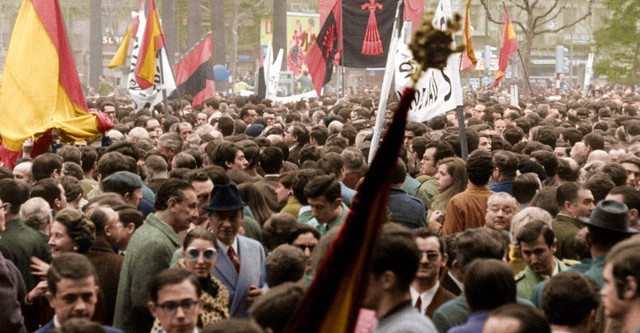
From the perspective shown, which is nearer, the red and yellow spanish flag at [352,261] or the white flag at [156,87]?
the red and yellow spanish flag at [352,261]

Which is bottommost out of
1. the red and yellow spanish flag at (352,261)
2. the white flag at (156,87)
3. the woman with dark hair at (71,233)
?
the white flag at (156,87)

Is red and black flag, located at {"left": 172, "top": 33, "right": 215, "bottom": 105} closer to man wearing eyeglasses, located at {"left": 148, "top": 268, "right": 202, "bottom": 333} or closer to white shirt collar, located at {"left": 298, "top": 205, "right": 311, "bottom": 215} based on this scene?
white shirt collar, located at {"left": 298, "top": 205, "right": 311, "bottom": 215}

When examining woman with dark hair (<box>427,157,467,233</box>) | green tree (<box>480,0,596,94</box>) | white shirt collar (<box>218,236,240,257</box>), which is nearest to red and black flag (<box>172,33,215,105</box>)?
green tree (<box>480,0,596,94</box>)

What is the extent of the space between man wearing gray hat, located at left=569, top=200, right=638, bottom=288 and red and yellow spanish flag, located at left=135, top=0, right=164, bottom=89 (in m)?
13.7

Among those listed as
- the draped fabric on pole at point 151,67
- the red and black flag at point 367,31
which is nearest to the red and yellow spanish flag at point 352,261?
the draped fabric on pole at point 151,67

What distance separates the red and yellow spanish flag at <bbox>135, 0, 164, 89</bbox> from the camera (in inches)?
782

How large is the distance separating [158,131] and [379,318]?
490 inches

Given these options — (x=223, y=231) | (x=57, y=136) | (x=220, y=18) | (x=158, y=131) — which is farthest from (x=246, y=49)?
(x=223, y=231)

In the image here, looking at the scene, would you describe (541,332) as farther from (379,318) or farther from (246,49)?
(246,49)

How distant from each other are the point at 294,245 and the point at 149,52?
43.4 feet

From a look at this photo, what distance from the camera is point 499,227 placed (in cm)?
834

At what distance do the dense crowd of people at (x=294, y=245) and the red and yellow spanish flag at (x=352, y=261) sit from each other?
658 millimetres

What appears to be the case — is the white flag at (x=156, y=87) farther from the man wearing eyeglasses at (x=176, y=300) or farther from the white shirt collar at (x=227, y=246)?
the man wearing eyeglasses at (x=176, y=300)

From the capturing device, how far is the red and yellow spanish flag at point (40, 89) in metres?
11.4
